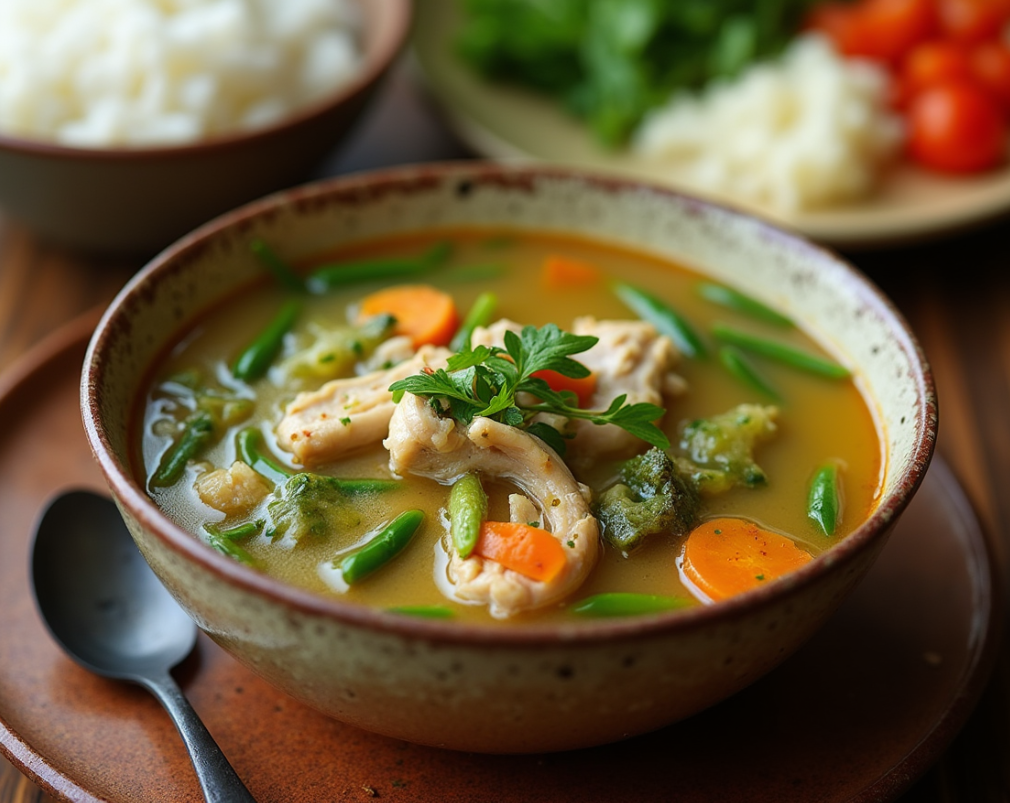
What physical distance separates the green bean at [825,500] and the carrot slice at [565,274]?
985 mm

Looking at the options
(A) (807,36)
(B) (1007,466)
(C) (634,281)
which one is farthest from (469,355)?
(A) (807,36)

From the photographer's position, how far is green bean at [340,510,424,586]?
2.25 m

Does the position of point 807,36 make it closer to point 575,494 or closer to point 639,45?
point 639,45

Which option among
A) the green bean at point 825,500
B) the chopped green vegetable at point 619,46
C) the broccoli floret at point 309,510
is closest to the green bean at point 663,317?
the green bean at point 825,500

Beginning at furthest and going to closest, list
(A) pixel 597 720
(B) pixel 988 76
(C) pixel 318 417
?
1. (B) pixel 988 76
2. (C) pixel 318 417
3. (A) pixel 597 720

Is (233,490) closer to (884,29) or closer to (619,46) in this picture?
(619,46)

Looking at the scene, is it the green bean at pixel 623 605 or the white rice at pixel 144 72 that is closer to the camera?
the green bean at pixel 623 605

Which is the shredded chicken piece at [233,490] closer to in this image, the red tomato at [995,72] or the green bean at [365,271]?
the green bean at [365,271]

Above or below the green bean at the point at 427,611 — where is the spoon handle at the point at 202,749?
below

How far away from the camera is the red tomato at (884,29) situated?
17.0 ft

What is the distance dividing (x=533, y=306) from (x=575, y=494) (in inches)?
37.1

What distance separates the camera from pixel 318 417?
2.58 meters

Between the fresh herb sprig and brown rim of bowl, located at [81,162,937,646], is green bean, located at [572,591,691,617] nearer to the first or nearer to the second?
brown rim of bowl, located at [81,162,937,646]

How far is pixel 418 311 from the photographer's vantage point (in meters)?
3.05
